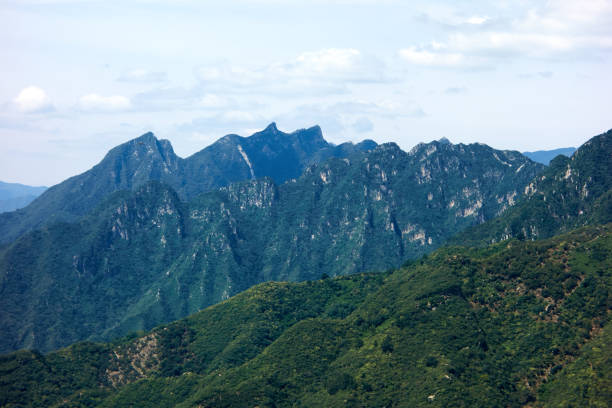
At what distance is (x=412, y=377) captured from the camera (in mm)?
156125

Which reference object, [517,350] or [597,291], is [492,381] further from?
[597,291]

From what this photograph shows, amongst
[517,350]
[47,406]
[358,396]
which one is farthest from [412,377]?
[47,406]

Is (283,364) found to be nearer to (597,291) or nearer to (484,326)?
(484,326)

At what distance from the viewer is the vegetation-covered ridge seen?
14975 centimetres

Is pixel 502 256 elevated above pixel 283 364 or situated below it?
above

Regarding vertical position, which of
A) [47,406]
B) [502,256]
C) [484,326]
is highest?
[502,256]

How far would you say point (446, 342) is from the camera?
537ft

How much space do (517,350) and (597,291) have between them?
24388mm

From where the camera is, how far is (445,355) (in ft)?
522

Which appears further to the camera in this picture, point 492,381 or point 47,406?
point 47,406

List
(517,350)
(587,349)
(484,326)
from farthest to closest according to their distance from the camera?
(484,326), (517,350), (587,349)

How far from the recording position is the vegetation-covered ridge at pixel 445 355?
150m

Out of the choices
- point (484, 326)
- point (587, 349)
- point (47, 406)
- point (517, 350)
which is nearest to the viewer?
point (587, 349)

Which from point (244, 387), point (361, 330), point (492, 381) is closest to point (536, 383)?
point (492, 381)
